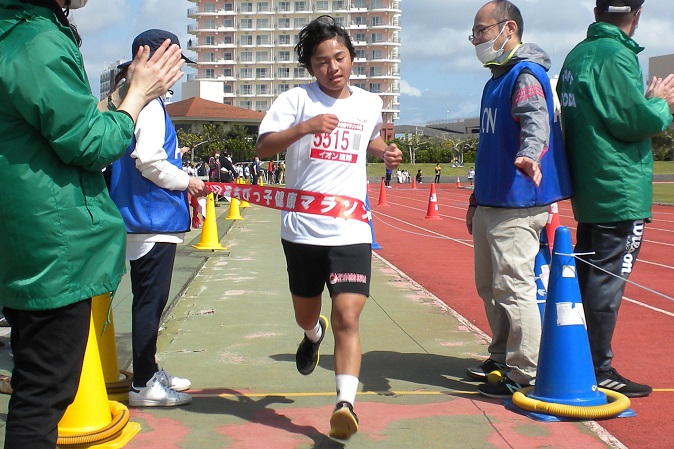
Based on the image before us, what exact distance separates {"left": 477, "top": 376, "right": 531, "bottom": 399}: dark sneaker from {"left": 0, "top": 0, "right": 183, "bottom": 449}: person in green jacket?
9.29ft

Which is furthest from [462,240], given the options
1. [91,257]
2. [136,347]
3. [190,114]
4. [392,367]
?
[190,114]

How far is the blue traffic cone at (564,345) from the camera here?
Answer: 16.1ft

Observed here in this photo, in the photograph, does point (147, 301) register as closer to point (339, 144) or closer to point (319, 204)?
point (319, 204)

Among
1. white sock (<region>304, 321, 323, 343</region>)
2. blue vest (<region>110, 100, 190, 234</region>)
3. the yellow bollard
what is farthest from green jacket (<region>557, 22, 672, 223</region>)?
the yellow bollard

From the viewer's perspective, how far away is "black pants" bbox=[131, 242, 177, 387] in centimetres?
511

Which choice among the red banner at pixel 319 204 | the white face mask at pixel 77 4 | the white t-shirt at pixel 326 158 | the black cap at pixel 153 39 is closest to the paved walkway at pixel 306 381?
the white t-shirt at pixel 326 158

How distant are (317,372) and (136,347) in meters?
1.34

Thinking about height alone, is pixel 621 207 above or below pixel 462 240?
above

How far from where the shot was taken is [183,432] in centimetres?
464

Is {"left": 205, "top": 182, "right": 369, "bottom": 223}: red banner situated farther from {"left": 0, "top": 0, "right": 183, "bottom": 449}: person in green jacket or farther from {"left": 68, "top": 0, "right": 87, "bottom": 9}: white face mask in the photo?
{"left": 68, "top": 0, "right": 87, "bottom": 9}: white face mask

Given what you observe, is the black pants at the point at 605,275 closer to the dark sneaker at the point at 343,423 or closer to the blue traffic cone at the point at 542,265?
the blue traffic cone at the point at 542,265

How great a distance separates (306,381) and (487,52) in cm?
236

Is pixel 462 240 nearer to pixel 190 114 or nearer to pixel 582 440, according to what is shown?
pixel 582 440

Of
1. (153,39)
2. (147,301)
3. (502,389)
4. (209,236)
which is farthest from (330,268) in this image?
(209,236)
